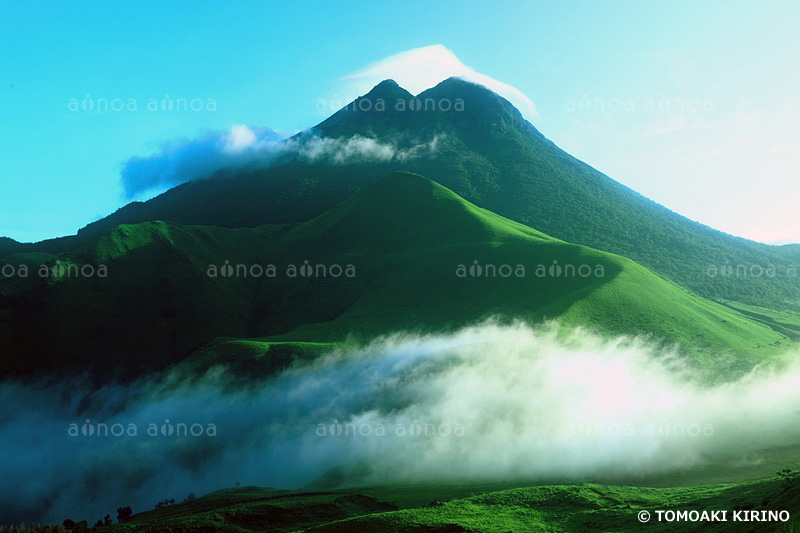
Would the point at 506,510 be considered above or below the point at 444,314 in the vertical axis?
below

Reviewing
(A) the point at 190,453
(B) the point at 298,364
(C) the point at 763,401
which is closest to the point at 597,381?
(C) the point at 763,401

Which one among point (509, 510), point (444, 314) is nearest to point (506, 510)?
point (509, 510)

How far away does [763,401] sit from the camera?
109 metres

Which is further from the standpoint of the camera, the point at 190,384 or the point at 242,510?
the point at 190,384

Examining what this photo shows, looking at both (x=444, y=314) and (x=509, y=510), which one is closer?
(x=509, y=510)

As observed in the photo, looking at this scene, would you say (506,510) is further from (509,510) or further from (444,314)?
(444,314)

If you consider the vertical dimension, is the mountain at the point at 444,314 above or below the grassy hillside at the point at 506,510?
above

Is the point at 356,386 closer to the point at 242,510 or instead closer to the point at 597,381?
the point at 597,381

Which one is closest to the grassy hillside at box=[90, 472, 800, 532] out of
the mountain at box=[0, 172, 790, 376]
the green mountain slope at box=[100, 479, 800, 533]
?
the green mountain slope at box=[100, 479, 800, 533]

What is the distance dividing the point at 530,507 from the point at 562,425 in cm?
5047

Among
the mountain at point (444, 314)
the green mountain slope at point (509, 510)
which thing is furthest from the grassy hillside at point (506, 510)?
the mountain at point (444, 314)

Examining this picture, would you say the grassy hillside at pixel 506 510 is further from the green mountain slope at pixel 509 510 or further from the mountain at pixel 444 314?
the mountain at pixel 444 314

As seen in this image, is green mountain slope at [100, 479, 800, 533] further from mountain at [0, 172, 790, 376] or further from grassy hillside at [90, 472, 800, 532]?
mountain at [0, 172, 790, 376]

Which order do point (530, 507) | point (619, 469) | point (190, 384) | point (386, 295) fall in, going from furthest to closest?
1. point (386, 295)
2. point (190, 384)
3. point (619, 469)
4. point (530, 507)
